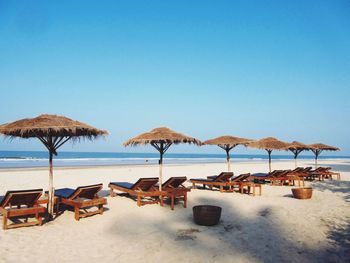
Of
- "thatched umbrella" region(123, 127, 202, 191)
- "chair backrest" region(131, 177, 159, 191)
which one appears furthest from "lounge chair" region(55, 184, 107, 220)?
"thatched umbrella" region(123, 127, 202, 191)

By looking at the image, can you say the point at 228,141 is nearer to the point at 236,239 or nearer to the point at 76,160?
the point at 236,239

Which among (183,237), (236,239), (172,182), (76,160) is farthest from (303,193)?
(76,160)

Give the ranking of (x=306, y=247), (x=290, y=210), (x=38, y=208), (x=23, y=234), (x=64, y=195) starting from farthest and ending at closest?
(x=290, y=210)
(x=64, y=195)
(x=38, y=208)
(x=23, y=234)
(x=306, y=247)

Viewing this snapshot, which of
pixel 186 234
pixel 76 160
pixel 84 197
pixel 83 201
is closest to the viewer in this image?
pixel 186 234

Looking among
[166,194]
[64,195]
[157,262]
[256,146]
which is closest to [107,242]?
[157,262]

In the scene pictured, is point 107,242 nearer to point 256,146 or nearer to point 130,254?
point 130,254

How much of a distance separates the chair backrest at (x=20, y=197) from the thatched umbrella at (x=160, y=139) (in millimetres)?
3536

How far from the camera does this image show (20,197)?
244 inches

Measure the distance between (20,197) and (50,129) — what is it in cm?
159

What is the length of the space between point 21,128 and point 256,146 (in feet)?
40.1

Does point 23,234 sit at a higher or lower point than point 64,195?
lower

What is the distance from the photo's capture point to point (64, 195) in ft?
24.8

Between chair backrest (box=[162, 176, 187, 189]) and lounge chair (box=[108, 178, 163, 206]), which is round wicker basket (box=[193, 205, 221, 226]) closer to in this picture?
lounge chair (box=[108, 178, 163, 206])

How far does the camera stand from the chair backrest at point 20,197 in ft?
19.7
